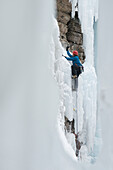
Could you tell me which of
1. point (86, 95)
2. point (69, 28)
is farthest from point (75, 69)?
point (69, 28)

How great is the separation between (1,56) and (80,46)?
6.96ft

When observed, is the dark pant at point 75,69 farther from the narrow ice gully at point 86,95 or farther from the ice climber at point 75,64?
the narrow ice gully at point 86,95

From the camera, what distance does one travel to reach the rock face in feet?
6.72

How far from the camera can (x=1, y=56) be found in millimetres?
348

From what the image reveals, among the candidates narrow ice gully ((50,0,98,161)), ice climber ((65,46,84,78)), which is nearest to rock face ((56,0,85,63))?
narrow ice gully ((50,0,98,161))

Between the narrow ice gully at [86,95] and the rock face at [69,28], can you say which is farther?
the rock face at [69,28]

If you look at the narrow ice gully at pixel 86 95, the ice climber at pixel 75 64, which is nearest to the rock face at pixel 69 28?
the narrow ice gully at pixel 86 95

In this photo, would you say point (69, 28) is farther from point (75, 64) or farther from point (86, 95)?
point (86, 95)

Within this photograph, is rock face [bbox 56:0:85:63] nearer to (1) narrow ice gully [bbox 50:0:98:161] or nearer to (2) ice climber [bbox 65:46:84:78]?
(1) narrow ice gully [bbox 50:0:98:161]

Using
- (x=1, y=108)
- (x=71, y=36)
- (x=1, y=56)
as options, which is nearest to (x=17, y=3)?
(x=1, y=56)

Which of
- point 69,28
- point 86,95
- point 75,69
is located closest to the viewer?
point 75,69

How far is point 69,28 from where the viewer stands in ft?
7.59

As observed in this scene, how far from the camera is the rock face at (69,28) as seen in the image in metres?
2.05

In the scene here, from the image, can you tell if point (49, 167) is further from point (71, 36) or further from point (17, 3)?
point (71, 36)
